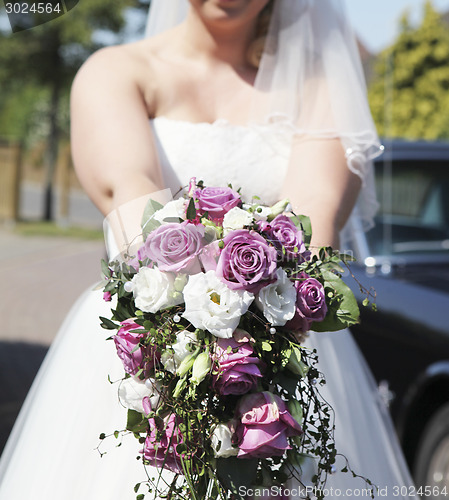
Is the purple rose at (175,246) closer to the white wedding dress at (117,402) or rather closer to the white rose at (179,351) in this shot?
the white rose at (179,351)

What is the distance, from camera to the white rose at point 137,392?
1647 mm

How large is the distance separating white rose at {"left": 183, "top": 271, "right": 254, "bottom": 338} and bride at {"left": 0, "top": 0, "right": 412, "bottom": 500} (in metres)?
0.51

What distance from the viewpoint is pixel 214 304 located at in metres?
1.56

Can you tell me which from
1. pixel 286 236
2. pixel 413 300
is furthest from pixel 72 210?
pixel 286 236

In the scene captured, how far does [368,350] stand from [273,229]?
2.44m

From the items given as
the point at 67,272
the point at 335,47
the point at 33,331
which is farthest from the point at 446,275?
the point at 67,272

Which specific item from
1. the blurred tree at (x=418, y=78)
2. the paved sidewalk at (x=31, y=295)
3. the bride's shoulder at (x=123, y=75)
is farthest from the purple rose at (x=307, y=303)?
the blurred tree at (x=418, y=78)

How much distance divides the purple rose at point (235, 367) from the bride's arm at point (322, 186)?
0.65 metres

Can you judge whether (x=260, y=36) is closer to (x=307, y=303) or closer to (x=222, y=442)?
(x=307, y=303)

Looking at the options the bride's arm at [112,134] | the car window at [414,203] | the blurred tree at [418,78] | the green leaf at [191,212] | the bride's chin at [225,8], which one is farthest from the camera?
the blurred tree at [418,78]

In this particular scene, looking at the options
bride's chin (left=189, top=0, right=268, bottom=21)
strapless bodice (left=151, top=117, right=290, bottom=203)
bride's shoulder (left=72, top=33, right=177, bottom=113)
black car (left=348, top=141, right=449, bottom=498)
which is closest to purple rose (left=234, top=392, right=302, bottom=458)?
strapless bodice (left=151, top=117, right=290, bottom=203)

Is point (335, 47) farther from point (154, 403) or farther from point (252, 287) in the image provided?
point (154, 403)

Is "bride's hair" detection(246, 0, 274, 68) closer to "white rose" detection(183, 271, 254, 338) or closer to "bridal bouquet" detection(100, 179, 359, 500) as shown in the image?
"bridal bouquet" detection(100, 179, 359, 500)

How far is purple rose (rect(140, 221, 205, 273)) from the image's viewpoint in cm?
159
